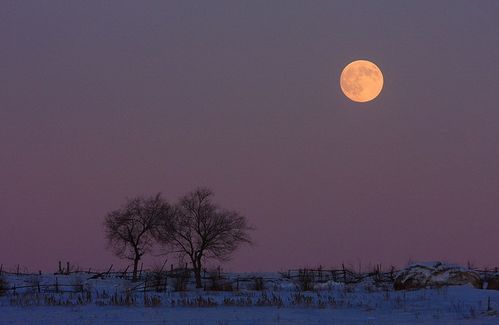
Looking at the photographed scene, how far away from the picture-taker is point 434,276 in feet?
121

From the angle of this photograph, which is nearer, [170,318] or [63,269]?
[170,318]

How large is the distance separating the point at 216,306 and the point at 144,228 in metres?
53.8

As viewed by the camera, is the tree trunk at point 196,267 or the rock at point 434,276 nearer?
the rock at point 434,276

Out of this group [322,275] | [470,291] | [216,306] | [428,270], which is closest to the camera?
[216,306]

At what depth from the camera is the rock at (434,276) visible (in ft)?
120

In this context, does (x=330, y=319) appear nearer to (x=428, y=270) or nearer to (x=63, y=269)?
(x=428, y=270)

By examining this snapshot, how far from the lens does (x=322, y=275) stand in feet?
207

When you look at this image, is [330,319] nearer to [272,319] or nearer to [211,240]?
[272,319]

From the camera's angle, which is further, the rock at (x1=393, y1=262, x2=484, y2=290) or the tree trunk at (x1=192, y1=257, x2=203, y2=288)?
the tree trunk at (x1=192, y1=257, x2=203, y2=288)

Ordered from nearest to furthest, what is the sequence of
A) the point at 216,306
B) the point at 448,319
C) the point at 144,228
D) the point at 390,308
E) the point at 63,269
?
the point at 448,319
the point at 390,308
the point at 216,306
the point at 144,228
the point at 63,269

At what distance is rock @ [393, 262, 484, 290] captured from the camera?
120 feet

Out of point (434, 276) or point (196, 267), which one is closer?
point (434, 276)

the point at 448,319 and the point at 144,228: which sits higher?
the point at 144,228

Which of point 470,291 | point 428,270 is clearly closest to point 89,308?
point 470,291
